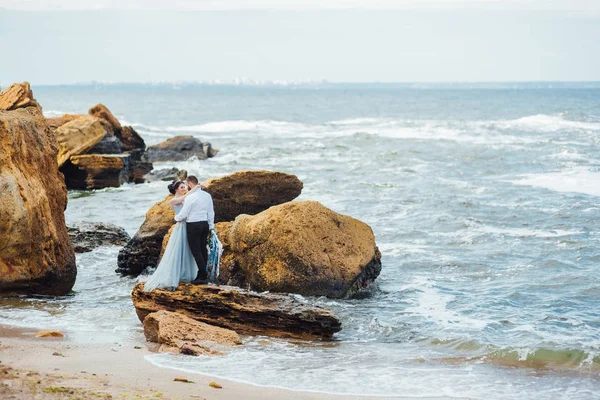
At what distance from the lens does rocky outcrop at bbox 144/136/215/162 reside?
3422cm

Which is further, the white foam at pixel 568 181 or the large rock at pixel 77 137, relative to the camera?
the large rock at pixel 77 137

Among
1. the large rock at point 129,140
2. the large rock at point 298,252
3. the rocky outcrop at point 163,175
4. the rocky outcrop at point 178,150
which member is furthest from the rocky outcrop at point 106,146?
the large rock at point 298,252

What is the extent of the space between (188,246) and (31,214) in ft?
7.89

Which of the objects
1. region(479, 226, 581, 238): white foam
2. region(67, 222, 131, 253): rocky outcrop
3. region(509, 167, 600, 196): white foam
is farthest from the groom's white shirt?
region(509, 167, 600, 196): white foam

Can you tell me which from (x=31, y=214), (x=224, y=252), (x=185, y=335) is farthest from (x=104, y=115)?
(x=185, y=335)

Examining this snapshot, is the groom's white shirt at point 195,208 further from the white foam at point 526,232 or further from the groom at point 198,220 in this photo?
the white foam at point 526,232

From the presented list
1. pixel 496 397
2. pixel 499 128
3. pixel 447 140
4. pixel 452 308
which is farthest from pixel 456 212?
pixel 499 128

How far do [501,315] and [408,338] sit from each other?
1.92 meters

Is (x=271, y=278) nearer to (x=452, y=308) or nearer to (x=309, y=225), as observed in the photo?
(x=309, y=225)

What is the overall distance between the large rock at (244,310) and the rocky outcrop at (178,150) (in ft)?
75.4

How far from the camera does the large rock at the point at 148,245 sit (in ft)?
48.8

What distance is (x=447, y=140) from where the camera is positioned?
46.6 m

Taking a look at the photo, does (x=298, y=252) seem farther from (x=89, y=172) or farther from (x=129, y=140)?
(x=129, y=140)

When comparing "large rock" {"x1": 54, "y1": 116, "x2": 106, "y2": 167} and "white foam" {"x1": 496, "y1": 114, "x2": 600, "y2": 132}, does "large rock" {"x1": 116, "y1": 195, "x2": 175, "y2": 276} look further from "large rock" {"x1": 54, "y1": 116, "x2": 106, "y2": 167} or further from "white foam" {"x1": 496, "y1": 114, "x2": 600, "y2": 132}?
"white foam" {"x1": 496, "y1": 114, "x2": 600, "y2": 132}
